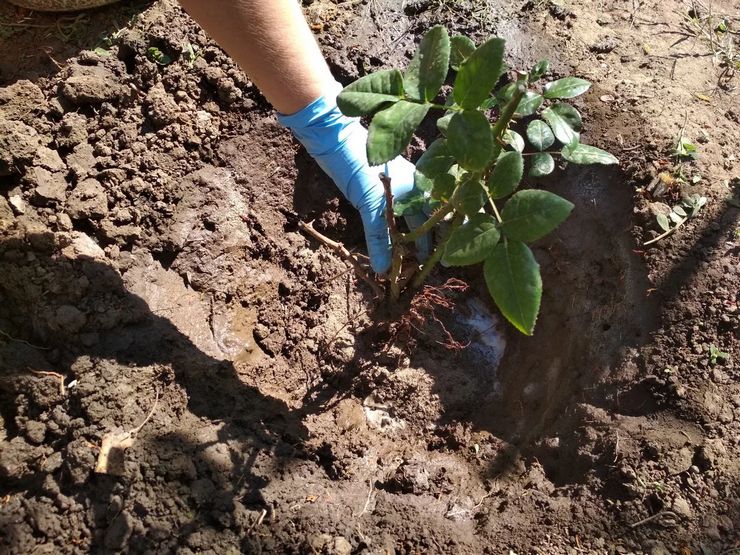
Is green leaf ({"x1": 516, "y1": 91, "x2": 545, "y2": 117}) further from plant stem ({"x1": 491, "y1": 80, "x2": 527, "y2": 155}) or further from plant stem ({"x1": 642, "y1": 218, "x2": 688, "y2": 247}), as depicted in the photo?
plant stem ({"x1": 642, "y1": 218, "x2": 688, "y2": 247})

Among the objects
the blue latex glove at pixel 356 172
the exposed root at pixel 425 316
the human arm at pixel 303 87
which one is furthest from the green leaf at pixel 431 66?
the exposed root at pixel 425 316

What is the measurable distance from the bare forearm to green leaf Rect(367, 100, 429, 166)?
73 cm

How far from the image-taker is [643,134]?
77.0 inches

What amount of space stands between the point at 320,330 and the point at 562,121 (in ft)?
3.66

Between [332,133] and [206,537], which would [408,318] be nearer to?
[332,133]

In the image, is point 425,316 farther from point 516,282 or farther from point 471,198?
point 516,282

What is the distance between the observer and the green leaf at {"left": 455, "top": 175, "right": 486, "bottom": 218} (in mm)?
1174

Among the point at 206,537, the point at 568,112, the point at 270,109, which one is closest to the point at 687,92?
the point at 568,112

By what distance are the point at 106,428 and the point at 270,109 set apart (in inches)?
52.9

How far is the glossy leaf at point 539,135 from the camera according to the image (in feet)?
4.54

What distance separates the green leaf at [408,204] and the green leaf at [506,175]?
386 mm

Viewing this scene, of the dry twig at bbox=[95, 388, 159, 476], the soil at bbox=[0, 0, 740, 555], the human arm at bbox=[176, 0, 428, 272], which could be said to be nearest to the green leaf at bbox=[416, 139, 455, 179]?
the human arm at bbox=[176, 0, 428, 272]

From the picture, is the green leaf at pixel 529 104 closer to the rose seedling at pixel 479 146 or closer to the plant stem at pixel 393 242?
the rose seedling at pixel 479 146

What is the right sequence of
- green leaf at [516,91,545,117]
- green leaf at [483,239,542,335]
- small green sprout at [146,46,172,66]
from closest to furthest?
green leaf at [483,239,542,335] < green leaf at [516,91,545,117] < small green sprout at [146,46,172,66]
